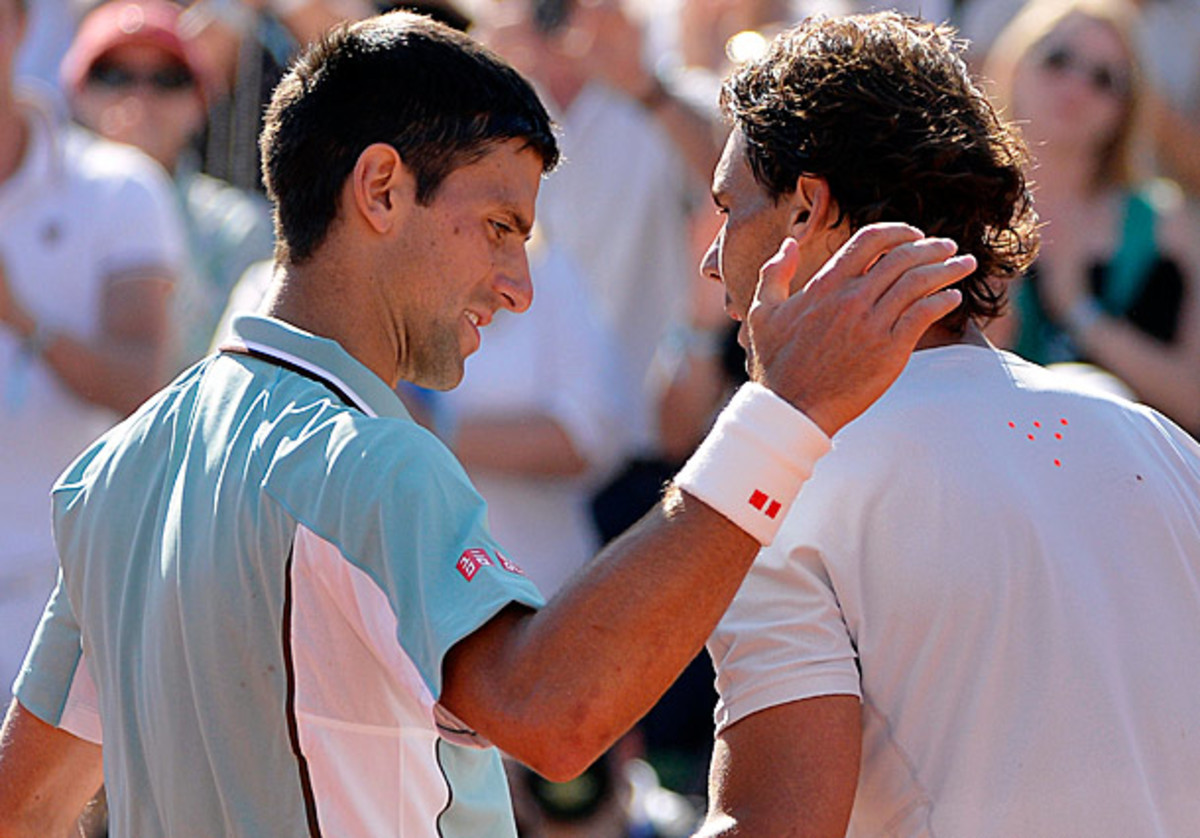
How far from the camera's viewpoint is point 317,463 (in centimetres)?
209

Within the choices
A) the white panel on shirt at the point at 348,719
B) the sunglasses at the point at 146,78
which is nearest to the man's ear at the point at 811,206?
the white panel on shirt at the point at 348,719

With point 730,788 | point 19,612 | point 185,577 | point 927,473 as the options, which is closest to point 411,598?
point 185,577

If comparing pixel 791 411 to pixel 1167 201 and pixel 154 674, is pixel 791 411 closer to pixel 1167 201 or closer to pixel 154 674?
pixel 154 674

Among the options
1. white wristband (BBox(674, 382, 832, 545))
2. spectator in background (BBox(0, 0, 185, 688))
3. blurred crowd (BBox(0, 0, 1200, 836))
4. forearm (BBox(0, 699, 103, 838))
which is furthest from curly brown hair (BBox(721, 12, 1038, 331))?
spectator in background (BBox(0, 0, 185, 688))

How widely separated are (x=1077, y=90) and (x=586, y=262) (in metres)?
1.62

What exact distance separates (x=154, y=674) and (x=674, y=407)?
11.1ft

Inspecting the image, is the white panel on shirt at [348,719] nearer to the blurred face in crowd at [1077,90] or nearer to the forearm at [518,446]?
the forearm at [518,446]

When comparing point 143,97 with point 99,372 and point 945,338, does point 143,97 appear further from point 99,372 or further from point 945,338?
point 945,338

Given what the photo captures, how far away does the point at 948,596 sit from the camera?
2.21 meters

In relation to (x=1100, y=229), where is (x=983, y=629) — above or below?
below

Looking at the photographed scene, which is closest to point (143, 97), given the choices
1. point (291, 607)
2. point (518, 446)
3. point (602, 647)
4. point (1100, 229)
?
point (518, 446)

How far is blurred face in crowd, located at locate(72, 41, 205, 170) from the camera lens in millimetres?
5875

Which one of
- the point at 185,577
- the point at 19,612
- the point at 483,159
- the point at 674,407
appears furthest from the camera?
the point at 674,407

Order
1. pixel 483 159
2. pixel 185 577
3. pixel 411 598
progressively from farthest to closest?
1. pixel 483 159
2. pixel 185 577
3. pixel 411 598
